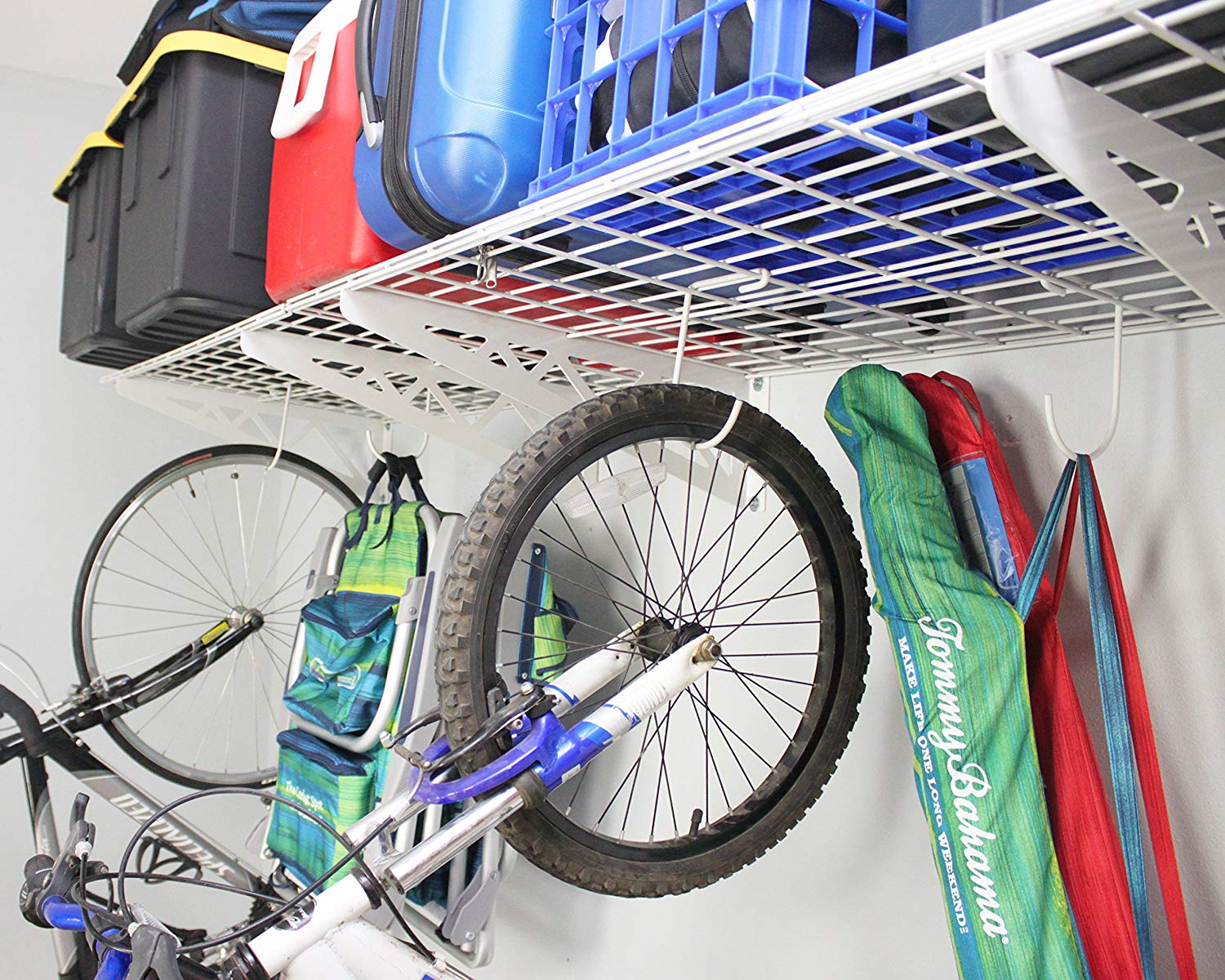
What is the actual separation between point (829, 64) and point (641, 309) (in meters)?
0.43

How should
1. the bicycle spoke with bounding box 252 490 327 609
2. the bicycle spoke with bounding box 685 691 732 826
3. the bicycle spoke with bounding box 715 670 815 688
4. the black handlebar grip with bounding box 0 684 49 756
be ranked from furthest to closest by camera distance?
1. the bicycle spoke with bounding box 252 490 327 609
2. the black handlebar grip with bounding box 0 684 49 756
3. the bicycle spoke with bounding box 685 691 732 826
4. the bicycle spoke with bounding box 715 670 815 688

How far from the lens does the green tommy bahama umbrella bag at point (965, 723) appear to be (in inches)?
29.2

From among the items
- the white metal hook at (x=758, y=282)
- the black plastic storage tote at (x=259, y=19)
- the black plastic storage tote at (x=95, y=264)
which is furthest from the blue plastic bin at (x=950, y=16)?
the black plastic storage tote at (x=95, y=264)

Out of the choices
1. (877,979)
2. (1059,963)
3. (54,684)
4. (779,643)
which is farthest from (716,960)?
(54,684)

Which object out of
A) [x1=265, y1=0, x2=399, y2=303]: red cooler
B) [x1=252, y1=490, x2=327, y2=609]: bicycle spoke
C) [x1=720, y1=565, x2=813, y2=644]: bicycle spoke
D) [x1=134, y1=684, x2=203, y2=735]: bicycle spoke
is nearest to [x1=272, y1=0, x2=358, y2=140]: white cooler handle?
[x1=265, y1=0, x2=399, y2=303]: red cooler

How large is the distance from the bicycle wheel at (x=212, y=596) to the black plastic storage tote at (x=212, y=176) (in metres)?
0.96

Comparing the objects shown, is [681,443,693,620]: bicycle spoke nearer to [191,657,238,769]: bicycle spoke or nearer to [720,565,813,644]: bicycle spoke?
[720,565,813,644]: bicycle spoke

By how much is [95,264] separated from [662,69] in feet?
4.24

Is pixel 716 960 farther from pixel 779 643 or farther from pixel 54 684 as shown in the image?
pixel 54 684

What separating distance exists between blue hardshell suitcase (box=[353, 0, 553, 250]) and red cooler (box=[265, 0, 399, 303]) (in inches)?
6.8

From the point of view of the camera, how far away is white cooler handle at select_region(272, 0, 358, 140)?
1023 mm

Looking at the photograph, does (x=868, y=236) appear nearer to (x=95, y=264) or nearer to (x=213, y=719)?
(x=95, y=264)

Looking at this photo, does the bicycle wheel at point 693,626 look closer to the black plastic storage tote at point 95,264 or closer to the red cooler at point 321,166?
the red cooler at point 321,166

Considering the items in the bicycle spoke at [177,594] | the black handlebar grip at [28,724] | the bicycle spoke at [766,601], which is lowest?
the black handlebar grip at [28,724]
